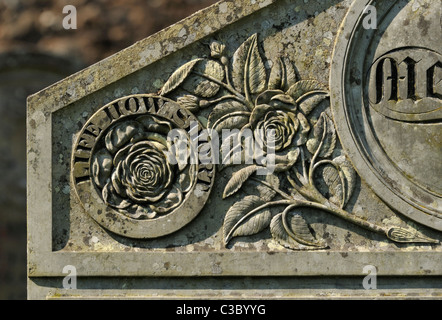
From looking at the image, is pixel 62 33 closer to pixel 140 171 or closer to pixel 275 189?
pixel 140 171

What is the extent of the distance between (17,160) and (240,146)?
3345 millimetres

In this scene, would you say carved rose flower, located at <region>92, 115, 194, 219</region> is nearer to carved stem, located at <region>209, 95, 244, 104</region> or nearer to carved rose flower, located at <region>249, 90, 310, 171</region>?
carved stem, located at <region>209, 95, 244, 104</region>

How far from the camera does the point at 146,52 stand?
6.60 m

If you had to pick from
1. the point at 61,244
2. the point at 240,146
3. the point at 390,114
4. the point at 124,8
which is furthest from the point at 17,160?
the point at 390,114

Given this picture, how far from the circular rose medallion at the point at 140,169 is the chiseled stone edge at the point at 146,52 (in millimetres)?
197

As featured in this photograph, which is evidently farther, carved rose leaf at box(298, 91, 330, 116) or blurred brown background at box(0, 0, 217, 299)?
blurred brown background at box(0, 0, 217, 299)

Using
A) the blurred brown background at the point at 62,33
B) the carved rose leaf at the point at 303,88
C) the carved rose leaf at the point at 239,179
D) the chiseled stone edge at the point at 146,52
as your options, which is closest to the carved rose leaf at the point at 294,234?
the carved rose leaf at the point at 239,179

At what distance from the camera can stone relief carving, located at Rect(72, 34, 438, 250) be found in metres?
6.56

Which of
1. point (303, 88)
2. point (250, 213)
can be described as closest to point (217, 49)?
point (303, 88)

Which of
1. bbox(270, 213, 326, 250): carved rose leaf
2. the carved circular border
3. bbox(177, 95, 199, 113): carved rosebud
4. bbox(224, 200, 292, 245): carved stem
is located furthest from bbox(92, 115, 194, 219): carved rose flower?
the carved circular border

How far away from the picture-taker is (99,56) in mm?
8969

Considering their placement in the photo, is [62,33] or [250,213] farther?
[62,33]

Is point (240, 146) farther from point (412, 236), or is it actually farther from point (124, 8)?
point (124, 8)

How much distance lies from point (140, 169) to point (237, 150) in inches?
27.0
